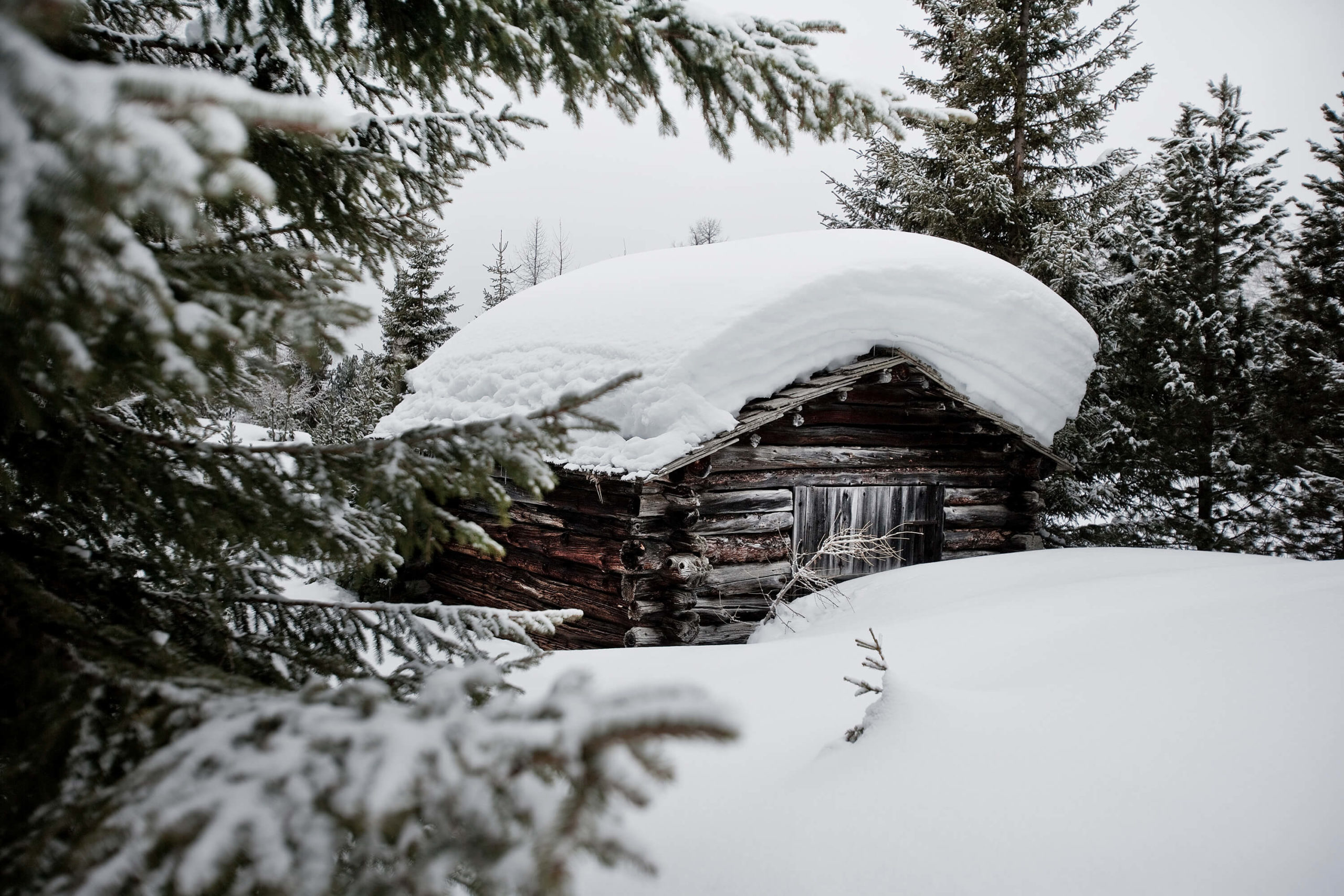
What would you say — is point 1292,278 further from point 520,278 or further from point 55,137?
point 520,278

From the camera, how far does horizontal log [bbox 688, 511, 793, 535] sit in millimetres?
6805

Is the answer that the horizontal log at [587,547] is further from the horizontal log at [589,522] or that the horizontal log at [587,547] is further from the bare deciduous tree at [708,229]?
the bare deciduous tree at [708,229]

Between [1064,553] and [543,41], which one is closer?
[543,41]

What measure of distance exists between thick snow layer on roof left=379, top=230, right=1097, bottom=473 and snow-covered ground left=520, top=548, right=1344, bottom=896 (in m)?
3.03

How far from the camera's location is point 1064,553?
7.54 metres

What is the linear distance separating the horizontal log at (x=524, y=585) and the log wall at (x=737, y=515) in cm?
2

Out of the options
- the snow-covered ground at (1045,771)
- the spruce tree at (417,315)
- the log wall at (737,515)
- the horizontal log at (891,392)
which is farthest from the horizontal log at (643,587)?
the spruce tree at (417,315)

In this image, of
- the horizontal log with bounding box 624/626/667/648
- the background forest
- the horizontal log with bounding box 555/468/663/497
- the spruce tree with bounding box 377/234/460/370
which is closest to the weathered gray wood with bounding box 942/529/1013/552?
the horizontal log with bounding box 624/626/667/648

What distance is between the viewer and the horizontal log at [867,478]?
698 cm

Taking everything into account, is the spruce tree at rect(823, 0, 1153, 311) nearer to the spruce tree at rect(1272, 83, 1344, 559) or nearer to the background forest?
the spruce tree at rect(1272, 83, 1344, 559)

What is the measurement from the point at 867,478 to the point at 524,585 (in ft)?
14.3

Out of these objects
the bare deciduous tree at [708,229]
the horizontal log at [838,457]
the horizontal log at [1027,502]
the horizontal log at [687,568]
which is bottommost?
the horizontal log at [687,568]

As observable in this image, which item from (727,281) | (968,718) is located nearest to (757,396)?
(727,281)

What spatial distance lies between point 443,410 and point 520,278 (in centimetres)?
3498
